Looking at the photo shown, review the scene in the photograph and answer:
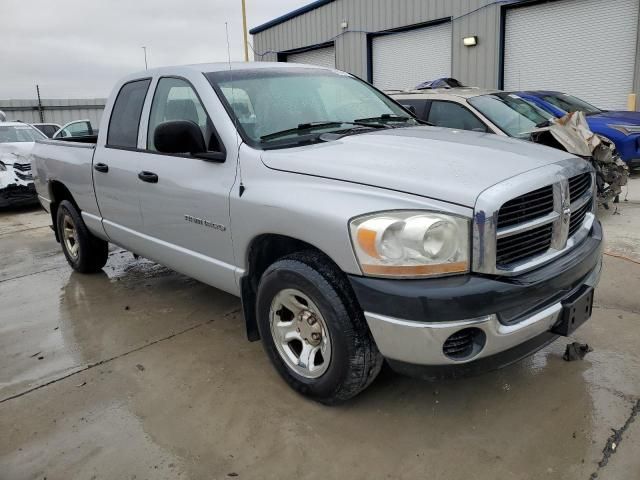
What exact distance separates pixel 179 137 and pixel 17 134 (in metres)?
9.43

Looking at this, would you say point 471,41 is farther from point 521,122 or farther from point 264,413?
point 264,413

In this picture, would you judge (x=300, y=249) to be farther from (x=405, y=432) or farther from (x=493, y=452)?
(x=493, y=452)

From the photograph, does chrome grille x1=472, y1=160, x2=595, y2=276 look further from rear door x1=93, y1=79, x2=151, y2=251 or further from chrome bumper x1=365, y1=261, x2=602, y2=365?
rear door x1=93, y1=79, x2=151, y2=251

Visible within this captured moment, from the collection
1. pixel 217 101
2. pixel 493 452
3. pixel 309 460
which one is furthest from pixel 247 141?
pixel 493 452

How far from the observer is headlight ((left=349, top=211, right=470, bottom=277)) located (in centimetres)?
233

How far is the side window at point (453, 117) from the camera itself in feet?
22.8

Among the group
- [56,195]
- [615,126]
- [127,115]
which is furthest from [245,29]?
[127,115]

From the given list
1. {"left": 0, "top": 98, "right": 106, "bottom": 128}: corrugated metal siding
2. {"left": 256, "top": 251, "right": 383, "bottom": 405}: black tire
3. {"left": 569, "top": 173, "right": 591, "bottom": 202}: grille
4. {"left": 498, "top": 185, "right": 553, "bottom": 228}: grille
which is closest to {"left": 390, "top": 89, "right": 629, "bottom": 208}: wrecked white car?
{"left": 569, "top": 173, "right": 591, "bottom": 202}: grille

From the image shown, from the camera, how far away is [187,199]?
3.48 m

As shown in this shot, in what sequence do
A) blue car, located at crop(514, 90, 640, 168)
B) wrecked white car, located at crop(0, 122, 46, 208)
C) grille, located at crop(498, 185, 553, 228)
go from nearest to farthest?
grille, located at crop(498, 185, 553, 228) → blue car, located at crop(514, 90, 640, 168) → wrecked white car, located at crop(0, 122, 46, 208)

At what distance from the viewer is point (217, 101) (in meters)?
3.34

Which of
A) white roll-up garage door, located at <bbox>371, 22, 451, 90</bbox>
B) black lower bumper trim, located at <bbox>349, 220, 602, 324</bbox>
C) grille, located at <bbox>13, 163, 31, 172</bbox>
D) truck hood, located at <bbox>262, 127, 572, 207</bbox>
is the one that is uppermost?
white roll-up garage door, located at <bbox>371, 22, 451, 90</bbox>

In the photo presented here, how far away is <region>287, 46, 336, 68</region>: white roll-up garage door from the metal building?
2.2 inches

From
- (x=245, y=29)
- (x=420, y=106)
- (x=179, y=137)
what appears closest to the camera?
(x=179, y=137)
